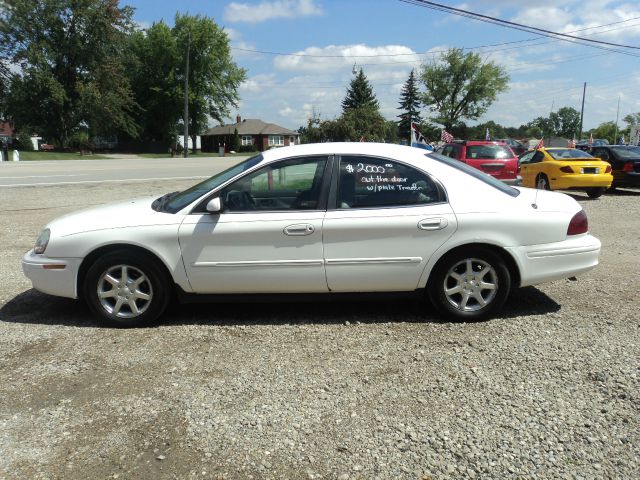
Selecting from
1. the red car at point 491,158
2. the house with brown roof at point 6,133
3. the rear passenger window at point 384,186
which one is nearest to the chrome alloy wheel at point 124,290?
the rear passenger window at point 384,186

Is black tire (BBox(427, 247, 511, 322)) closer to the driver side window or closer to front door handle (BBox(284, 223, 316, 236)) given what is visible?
front door handle (BBox(284, 223, 316, 236))

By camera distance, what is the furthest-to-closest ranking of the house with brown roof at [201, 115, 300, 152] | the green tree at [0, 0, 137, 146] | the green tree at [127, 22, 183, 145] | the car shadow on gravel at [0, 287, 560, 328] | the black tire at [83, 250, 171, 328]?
the house with brown roof at [201, 115, 300, 152] → the green tree at [127, 22, 183, 145] → the green tree at [0, 0, 137, 146] → the car shadow on gravel at [0, 287, 560, 328] → the black tire at [83, 250, 171, 328]

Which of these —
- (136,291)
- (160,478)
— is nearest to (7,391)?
(136,291)

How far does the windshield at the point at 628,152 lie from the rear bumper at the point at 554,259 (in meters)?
12.5

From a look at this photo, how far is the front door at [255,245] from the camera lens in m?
4.43

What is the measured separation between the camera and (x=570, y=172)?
1345 centimetres

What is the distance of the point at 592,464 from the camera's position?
271 centimetres

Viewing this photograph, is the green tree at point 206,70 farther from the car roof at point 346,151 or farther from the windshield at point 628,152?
the car roof at point 346,151

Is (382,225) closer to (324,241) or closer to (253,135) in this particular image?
(324,241)

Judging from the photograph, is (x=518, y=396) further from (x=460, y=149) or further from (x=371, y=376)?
(x=460, y=149)

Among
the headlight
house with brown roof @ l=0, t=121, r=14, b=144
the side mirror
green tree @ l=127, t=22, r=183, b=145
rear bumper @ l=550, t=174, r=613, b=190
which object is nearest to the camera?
the side mirror

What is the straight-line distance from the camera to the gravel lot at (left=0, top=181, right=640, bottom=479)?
278 centimetres

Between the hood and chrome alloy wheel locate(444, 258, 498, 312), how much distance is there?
7.99 feet

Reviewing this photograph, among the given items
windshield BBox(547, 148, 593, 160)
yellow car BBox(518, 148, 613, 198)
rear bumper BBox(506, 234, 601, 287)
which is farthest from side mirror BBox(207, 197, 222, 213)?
windshield BBox(547, 148, 593, 160)
